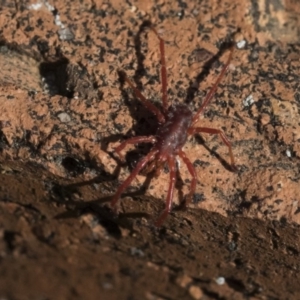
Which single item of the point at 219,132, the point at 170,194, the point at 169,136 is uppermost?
the point at 219,132

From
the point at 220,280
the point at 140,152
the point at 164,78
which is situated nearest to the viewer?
the point at 220,280

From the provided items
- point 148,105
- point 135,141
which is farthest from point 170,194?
point 148,105

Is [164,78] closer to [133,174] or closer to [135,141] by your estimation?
[135,141]

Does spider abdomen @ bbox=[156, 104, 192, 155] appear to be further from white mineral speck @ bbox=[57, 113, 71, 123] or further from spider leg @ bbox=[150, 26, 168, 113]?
white mineral speck @ bbox=[57, 113, 71, 123]

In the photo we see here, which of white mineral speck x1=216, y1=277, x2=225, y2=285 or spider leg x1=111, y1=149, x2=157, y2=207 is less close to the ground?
spider leg x1=111, y1=149, x2=157, y2=207

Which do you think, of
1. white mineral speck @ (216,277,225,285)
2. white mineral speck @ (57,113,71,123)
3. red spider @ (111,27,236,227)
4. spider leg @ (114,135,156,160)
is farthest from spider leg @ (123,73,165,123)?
white mineral speck @ (216,277,225,285)

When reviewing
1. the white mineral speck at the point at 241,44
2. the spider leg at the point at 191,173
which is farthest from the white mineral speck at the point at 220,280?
the white mineral speck at the point at 241,44

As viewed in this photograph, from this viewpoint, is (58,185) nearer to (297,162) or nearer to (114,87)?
(114,87)

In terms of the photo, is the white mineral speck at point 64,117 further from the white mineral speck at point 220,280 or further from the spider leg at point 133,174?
the white mineral speck at point 220,280
